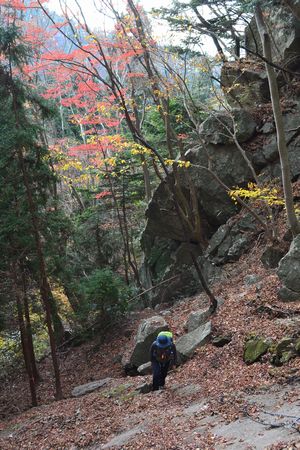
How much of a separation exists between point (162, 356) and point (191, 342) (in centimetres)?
175

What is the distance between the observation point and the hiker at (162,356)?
9188 millimetres

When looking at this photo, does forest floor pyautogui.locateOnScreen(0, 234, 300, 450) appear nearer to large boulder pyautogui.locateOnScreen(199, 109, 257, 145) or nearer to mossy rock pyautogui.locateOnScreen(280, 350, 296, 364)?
mossy rock pyautogui.locateOnScreen(280, 350, 296, 364)

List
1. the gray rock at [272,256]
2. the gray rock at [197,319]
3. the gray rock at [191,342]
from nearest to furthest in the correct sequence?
the gray rock at [191,342]
the gray rock at [197,319]
the gray rock at [272,256]

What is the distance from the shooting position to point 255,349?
8195 mm

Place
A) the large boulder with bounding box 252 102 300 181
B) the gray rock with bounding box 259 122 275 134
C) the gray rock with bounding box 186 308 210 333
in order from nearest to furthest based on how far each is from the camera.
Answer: the gray rock with bounding box 186 308 210 333
the large boulder with bounding box 252 102 300 181
the gray rock with bounding box 259 122 275 134

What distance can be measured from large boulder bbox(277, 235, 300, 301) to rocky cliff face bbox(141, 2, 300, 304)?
16.1 ft

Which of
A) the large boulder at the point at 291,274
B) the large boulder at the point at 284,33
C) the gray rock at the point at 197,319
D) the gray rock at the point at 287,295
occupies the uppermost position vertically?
the large boulder at the point at 284,33

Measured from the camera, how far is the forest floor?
221 inches

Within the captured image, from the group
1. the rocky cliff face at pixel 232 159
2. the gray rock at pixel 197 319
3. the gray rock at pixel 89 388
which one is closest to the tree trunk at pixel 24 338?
the gray rock at pixel 89 388

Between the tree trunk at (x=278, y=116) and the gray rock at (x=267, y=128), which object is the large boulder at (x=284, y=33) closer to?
the gray rock at (x=267, y=128)

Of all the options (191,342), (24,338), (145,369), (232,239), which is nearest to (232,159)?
(232,239)

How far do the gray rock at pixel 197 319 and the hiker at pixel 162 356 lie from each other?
265 cm

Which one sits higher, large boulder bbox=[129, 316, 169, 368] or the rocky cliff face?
the rocky cliff face

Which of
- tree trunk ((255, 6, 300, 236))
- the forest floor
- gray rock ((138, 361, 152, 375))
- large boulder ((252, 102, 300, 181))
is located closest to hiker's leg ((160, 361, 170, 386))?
the forest floor
